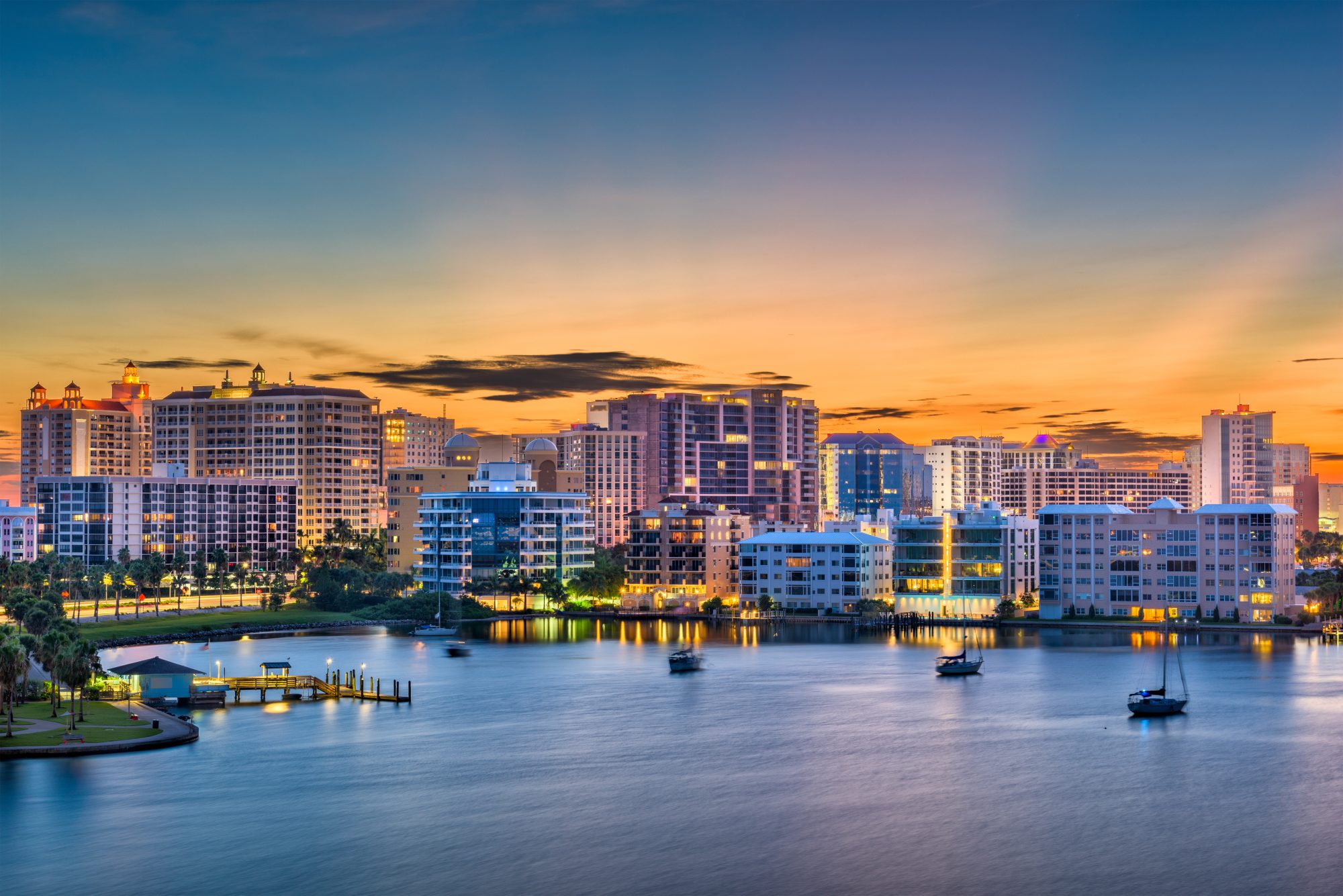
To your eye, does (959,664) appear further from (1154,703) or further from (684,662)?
(1154,703)

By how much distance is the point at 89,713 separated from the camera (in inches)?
3014

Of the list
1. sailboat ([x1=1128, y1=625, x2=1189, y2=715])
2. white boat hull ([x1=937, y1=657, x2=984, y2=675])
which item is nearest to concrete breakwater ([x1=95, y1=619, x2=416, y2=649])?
white boat hull ([x1=937, y1=657, x2=984, y2=675])

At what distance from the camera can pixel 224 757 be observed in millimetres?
70625

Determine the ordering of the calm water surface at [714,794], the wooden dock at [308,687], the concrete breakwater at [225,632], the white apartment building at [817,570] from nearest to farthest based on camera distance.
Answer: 1. the calm water surface at [714,794]
2. the wooden dock at [308,687]
3. the concrete breakwater at [225,632]
4. the white apartment building at [817,570]

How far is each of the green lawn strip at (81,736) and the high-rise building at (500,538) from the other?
9568cm

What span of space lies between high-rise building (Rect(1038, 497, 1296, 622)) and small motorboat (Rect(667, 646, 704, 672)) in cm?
5728

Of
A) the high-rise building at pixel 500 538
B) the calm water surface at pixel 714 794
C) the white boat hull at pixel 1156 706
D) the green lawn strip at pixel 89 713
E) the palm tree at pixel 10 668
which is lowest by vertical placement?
A: the calm water surface at pixel 714 794

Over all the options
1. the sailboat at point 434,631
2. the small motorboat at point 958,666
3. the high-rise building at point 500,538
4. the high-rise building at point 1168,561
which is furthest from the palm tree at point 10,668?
the high-rise building at point 1168,561

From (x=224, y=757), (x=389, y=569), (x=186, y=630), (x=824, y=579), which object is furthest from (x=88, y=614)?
(x=224, y=757)

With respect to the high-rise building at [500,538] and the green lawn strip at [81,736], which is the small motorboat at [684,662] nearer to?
the green lawn strip at [81,736]

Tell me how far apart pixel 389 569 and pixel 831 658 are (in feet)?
287

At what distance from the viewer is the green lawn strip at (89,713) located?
244ft

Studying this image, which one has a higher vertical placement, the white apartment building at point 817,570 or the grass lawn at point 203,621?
the white apartment building at point 817,570

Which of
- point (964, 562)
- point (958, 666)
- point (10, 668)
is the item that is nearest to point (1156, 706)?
point (958, 666)
